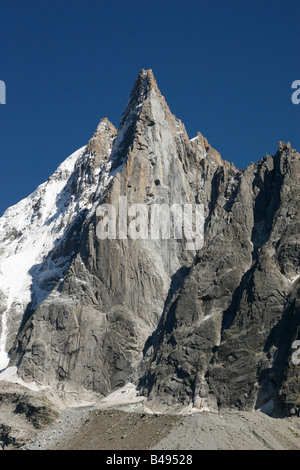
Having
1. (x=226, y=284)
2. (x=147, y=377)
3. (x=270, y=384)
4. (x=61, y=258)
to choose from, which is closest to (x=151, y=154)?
(x=61, y=258)

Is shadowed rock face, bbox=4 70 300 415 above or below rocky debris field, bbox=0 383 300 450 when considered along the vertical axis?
above

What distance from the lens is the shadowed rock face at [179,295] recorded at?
404 ft

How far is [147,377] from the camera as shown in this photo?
440 feet

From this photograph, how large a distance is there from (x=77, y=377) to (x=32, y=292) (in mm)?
39672

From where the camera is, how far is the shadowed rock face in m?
123

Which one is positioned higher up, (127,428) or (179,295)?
(179,295)

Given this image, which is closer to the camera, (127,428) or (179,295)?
(127,428)

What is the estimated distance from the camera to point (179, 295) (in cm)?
14125

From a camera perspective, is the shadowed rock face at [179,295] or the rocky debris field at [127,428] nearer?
the rocky debris field at [127,428]

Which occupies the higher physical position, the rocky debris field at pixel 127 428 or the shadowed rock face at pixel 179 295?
the shadowed rock face at pixel 179 295

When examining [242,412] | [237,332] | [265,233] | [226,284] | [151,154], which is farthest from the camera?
[151,154]

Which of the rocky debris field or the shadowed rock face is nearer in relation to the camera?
the rocky debris field

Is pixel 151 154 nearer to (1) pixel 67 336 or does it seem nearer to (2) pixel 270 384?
(1) pixel 67 336

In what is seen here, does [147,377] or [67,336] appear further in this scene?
[67,336]
